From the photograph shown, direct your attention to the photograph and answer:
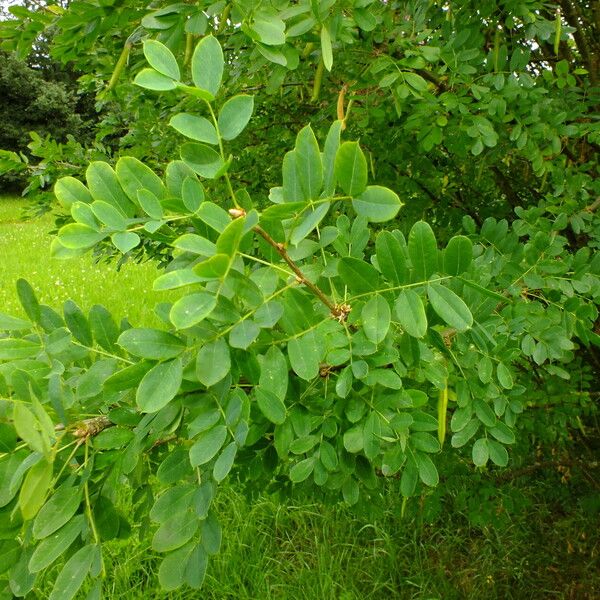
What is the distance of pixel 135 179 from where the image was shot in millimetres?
480

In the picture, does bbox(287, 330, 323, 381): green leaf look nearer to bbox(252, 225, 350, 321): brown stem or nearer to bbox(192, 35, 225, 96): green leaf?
bbox(252, 225, 350, 321): brown stem

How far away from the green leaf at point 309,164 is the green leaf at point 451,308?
12 cm

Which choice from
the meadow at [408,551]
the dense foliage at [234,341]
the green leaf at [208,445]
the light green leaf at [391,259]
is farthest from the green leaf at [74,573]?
the meadow at [408,551]

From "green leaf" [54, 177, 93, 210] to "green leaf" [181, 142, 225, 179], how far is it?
108 mm

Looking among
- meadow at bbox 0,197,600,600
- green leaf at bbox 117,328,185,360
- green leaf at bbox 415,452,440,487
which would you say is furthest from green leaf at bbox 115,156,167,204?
meadow at bbox 0,197,600,600

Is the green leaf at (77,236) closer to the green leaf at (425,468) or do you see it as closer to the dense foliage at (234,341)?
the dense foliage at (234,341)

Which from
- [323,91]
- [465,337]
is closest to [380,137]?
[323,91]

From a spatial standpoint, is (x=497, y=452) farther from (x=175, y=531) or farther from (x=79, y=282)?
(x=79, y=282)

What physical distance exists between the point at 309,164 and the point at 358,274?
0.31 feet

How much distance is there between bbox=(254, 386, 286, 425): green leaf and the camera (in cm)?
47

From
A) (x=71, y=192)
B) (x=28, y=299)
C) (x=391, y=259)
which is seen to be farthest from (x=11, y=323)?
(x=391, y=259)

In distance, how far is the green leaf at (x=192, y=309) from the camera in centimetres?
40

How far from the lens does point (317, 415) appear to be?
572 mm

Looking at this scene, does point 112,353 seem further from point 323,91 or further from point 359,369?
point 323,91
